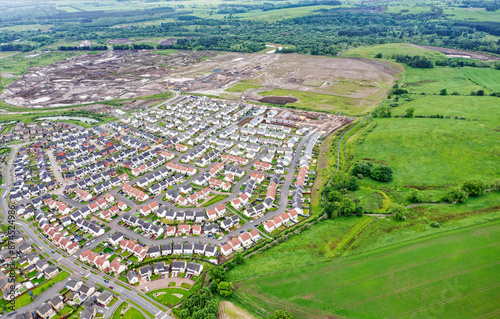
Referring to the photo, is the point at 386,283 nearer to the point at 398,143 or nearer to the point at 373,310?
the point at 373,310

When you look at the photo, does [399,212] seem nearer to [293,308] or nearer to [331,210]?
[331,210]

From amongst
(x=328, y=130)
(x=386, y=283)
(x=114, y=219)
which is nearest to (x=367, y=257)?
(x=386, y=283)

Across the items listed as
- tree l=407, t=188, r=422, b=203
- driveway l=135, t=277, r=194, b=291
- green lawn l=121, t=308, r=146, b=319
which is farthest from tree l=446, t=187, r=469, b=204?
green lawn l=121, t=308, r=146, b=319

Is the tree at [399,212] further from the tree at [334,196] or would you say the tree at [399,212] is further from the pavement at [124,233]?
the pavement at [124,233]

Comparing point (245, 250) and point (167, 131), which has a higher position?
point (167, 131)

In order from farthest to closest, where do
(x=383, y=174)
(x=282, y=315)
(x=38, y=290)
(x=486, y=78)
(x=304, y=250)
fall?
(x=486, y=78) → (x=383, y=174) → (x=304, y=250) → (x=38, y=290) → (x=282, y=315)

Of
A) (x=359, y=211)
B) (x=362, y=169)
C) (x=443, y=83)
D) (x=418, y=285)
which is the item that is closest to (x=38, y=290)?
(x=359, y=211)

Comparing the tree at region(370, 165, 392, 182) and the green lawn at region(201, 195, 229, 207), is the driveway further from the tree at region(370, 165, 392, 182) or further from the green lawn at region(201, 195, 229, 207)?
the tree at region(370, 165, 392, 182)

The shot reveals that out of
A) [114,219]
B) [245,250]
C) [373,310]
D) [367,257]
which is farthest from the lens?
[114,219]
